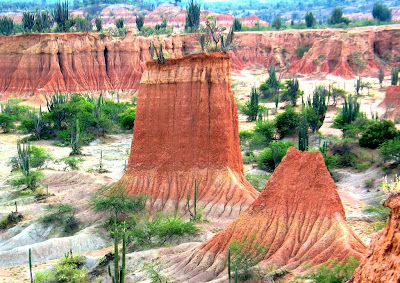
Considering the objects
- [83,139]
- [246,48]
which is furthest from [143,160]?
[246,48]

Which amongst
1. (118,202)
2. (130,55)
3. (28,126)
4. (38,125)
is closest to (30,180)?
(118,202)

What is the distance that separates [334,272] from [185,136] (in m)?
10.7

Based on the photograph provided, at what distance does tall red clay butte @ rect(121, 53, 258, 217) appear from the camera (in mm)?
21797

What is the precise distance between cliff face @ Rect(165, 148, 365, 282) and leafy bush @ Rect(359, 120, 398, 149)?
684 inches

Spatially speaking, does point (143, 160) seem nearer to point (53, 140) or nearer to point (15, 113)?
point (53, 140)

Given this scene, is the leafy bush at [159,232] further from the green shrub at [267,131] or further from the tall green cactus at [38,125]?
the tall green cactus at [38,125]

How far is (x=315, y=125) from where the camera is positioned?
129 ft

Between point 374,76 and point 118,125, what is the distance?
3613 centimetres

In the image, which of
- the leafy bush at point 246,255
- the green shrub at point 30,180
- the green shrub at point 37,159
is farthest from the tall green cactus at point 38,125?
the leafy bush at point 246,255

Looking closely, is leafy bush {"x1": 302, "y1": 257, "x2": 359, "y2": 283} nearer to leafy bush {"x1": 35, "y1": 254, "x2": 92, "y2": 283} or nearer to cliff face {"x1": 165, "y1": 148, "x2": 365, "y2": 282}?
cliff face {"x1": 165, "y1": 148, "x2": 365, "y2": 282}

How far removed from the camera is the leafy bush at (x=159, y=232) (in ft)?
61.1

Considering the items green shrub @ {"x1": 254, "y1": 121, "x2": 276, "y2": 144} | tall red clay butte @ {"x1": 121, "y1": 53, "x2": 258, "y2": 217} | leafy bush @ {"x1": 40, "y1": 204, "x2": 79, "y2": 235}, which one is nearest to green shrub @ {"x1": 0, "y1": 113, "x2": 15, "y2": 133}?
green shrub @ {"x1": 254, "y1": 121, "x2": 276, "y2": 144}

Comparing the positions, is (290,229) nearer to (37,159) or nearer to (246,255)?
(246,255)

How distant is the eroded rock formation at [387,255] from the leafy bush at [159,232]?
9.75 m
